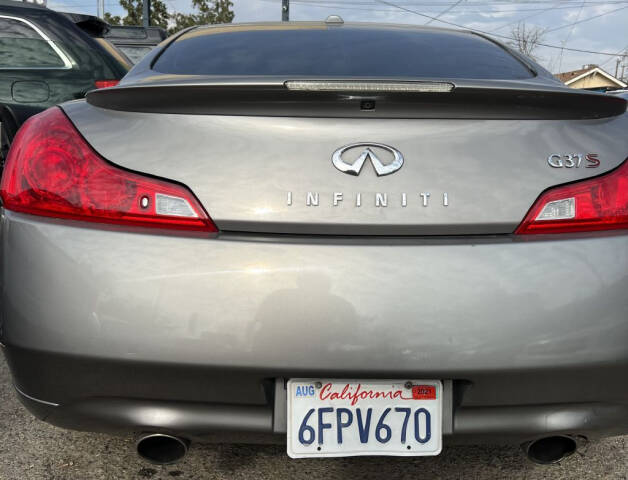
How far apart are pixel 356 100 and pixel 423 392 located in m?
0.69

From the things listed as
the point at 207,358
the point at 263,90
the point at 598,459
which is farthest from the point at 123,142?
the point at 598,459

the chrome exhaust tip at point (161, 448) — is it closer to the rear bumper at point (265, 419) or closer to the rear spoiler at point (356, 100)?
the rear bumper at point (265, 419)

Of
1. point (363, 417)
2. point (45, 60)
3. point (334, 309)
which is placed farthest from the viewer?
point (45, 60)

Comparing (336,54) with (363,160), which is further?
(336,54)

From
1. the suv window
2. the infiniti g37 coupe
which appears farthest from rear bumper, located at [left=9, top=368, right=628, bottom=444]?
the suv window

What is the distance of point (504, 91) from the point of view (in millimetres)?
1508

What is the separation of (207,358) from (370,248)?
0.43m

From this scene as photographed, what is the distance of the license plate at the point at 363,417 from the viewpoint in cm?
145

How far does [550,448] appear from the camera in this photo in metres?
1.61

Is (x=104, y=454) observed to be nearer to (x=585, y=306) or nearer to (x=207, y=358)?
(x=207, y=358)

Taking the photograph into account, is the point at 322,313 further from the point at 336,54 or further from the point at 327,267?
the point at 336,54

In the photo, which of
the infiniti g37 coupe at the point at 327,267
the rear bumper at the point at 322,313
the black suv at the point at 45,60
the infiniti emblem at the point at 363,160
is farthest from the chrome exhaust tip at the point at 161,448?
the black suv at the point at 45,60

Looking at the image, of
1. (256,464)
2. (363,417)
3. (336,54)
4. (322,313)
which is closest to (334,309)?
(322,313)

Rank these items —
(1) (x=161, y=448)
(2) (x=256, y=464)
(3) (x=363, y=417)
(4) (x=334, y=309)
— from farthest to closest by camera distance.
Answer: (2) (x=256, y=464) < (1) (x=161, y=448) < (3) (x=363, y=417) < (4) (x=334, y=309)
